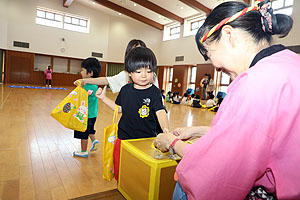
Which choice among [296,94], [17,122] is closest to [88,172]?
[296,94]

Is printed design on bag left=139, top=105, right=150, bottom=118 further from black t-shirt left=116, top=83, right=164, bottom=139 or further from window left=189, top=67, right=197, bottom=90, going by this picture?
window left=189, top=67, right=197, bottom=90

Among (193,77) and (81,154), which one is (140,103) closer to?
(81,154)

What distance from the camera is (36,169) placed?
2152 millimetres

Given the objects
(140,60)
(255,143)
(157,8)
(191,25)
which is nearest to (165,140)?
(255,143)

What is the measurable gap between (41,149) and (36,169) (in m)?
0.61

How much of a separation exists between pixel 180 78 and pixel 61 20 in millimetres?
9189

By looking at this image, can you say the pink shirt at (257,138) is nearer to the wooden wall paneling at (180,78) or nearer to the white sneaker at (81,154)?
the white sneaker at (81,154)

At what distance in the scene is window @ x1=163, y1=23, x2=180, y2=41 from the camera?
598 inches

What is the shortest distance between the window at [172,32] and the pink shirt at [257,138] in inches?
605

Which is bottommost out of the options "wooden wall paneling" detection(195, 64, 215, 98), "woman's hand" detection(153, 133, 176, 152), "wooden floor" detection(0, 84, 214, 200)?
"wooden floor" detection(0, 84, 214, 200)

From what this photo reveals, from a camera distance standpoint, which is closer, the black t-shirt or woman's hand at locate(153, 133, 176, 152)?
woman's hand at locate(153, 133, 176, 152)

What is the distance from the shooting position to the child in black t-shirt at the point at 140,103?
5.14 feet

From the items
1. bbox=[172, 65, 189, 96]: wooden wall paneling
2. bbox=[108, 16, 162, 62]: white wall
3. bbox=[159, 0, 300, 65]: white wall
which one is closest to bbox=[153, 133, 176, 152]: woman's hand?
bbox=[159, 0, 300, 65]: white wall

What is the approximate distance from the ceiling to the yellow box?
422 inches
